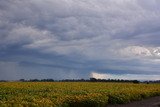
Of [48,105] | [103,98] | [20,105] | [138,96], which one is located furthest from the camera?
[138,96]

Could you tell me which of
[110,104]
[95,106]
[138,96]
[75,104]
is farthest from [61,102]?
[138,96]

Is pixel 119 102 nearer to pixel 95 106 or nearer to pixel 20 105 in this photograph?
pixel 95 106

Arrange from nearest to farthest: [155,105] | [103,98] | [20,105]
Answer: [20,105] < [103,98] < [155,105]

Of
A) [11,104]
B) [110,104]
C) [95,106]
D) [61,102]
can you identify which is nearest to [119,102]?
[110,104]

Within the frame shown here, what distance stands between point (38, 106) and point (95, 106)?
6.96 metres

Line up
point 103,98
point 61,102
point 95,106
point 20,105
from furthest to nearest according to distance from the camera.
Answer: point 103,98, point 95,106, point 61,102, point 20,105

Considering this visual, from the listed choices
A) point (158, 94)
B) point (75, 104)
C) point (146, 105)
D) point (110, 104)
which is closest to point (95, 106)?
point (75, 104)

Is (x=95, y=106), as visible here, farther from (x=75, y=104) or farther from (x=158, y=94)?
(x=158, y=94)

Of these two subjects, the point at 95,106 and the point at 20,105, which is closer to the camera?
the point at 20,105

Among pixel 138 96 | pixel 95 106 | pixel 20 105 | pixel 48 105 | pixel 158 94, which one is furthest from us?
pixel 158 94

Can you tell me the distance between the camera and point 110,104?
35.6m

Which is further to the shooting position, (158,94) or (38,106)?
(158,94)

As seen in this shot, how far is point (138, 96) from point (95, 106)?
594 inches

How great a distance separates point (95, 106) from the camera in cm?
3034
